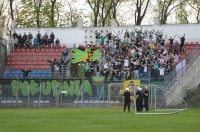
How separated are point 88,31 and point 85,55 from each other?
5243 mm

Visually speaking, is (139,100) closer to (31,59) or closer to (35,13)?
(31,59)

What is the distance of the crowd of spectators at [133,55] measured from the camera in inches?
2080

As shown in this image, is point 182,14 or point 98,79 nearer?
point 98,79

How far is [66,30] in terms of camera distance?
63.5 m

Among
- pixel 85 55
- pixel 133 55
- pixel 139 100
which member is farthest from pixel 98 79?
pixel 139 100

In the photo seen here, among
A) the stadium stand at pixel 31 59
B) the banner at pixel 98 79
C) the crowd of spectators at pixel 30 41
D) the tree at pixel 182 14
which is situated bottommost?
the banner at pixel 98 79

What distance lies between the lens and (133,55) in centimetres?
5656

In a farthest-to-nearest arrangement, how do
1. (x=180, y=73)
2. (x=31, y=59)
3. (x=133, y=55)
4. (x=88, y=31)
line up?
(x=88, y=31) → (x=31, y=59) → (x=133, y=55) → (x=180, y=73)

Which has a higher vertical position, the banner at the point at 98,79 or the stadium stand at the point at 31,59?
the stadium stand at the point at 31,59

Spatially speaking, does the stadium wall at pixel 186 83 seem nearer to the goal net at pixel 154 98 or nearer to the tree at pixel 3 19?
the goal net at pixel 154 98

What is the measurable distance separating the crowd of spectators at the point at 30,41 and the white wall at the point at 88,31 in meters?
2.32

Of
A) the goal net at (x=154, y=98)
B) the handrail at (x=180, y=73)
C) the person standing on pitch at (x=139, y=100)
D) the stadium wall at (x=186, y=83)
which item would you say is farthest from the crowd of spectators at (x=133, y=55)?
the person standing on pitch at (x=139, y=100)

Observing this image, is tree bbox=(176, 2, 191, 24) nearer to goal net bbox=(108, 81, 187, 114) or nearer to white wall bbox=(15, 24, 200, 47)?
white wall bbox=(15, 24, 200, 47)

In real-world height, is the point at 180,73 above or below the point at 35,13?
below
